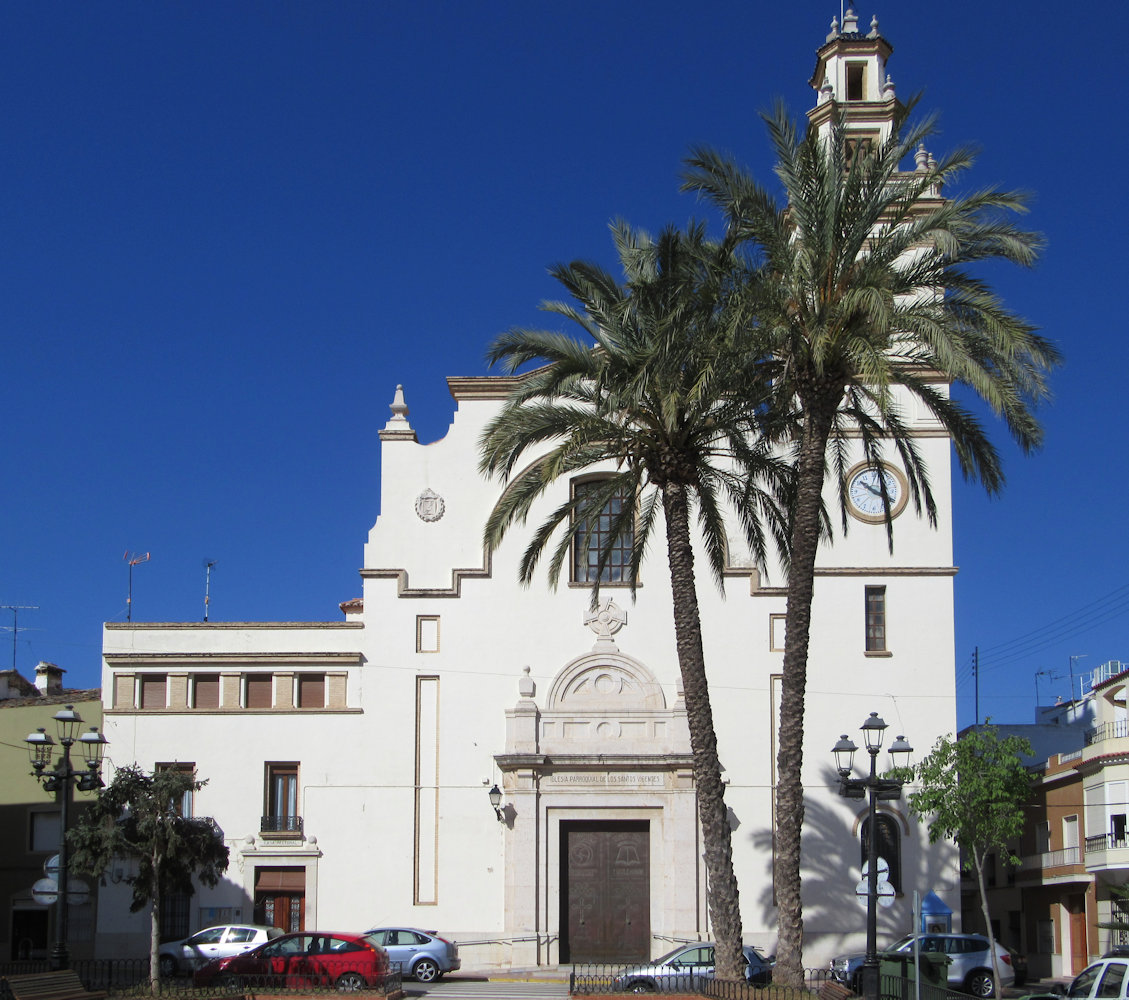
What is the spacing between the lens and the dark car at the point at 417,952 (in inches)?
1239

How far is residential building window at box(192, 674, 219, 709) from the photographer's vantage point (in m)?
36.6

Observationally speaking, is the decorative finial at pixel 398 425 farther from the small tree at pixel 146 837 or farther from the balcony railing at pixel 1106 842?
the balcony railing at pixel 1106 842

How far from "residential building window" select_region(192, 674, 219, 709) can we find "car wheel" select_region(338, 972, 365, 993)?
1063cm

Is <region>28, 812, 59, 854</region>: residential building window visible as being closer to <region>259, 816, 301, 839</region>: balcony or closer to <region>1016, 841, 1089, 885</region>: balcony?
<region>259, 816, 301, 839</region>: balcony

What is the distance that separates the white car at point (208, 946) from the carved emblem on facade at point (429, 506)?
10.7m

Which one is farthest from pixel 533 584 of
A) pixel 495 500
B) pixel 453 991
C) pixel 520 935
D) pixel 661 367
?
pixel 661 367

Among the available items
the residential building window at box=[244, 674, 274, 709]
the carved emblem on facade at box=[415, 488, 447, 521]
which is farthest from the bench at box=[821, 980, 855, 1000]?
the residential building window at box=[244, 674, 274, 709]

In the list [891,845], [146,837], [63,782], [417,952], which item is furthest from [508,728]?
[63,782]

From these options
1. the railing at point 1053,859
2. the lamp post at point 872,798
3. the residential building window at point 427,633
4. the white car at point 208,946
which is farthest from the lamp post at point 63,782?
the railing at point 1053,859

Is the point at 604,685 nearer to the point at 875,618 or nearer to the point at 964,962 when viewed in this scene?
the point at 875,618

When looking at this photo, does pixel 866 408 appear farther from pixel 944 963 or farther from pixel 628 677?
pixel 944 963

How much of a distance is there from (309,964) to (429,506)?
41.7ft

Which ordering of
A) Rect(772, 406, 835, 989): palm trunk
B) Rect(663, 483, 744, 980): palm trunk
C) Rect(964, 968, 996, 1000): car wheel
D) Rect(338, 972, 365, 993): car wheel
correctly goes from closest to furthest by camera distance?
Rect(772, 406, 835, 989): palm trunk
Rect(663, 483, 744, 980): palm trunk
Rect(338, 972, 365, 993): car wheel
Rect(964, 968, 996, 1000): car wheel

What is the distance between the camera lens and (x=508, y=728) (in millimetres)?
35656
